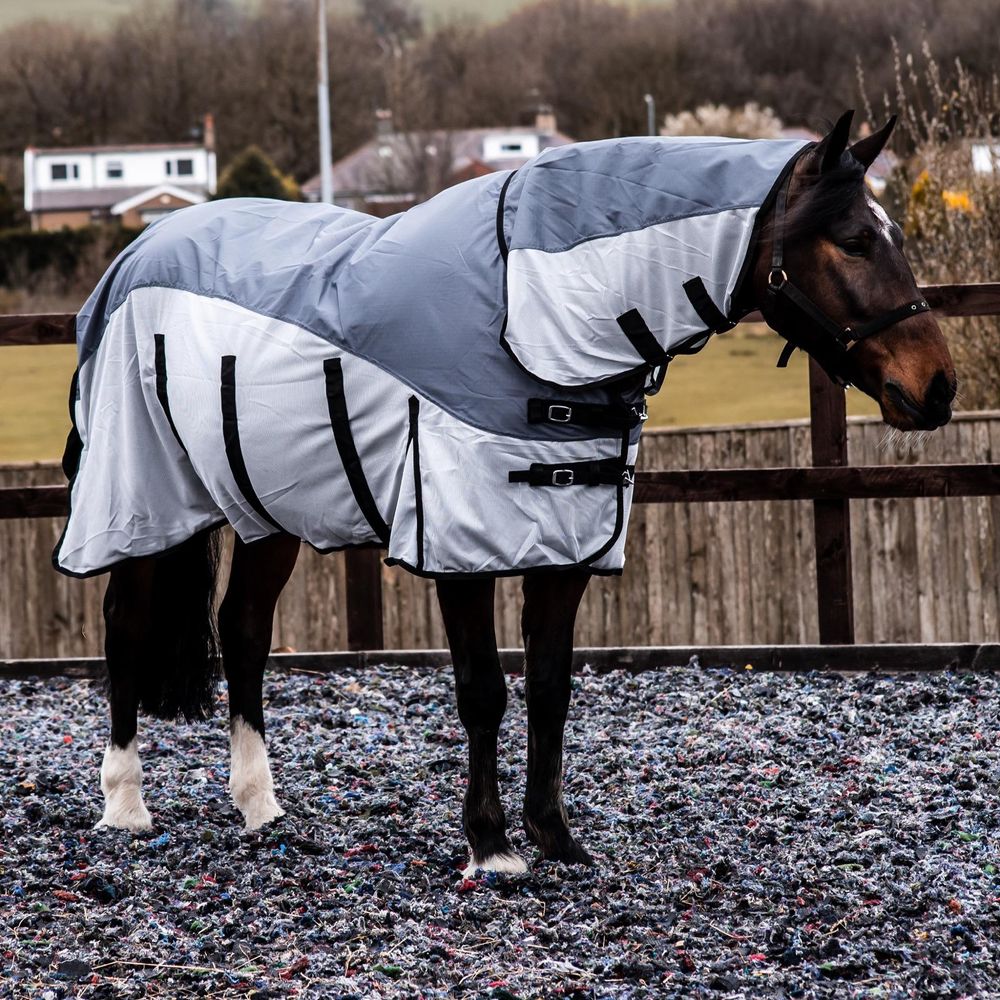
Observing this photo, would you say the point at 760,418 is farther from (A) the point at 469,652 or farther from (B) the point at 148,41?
(B) the point at 148,41

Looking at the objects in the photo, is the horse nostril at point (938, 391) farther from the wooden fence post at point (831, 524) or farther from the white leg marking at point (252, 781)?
the wooden fence post at point (831, 524)

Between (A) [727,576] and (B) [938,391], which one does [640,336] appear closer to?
(B) [938,391]

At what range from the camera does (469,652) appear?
114 inches

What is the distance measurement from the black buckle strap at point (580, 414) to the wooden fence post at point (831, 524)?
2.27 metres

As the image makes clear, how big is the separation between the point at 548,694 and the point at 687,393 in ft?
48.5

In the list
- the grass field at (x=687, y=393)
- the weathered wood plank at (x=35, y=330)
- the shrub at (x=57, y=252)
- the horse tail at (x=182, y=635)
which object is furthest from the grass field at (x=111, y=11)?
the horse tail at (x=182, y=635)

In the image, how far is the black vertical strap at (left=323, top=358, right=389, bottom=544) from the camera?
9.52 feet

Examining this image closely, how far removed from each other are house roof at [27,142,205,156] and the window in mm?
772

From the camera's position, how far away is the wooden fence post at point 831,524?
4.92 m

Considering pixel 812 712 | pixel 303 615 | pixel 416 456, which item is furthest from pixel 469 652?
pixel 303 615

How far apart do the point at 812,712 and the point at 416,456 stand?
2.05 meters

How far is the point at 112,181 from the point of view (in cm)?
5969

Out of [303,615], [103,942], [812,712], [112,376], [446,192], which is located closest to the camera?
[103,942]

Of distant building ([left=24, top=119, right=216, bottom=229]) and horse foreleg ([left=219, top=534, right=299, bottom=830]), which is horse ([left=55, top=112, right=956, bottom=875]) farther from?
distant building ([left=24, top=119, right=216, bottom=229])
